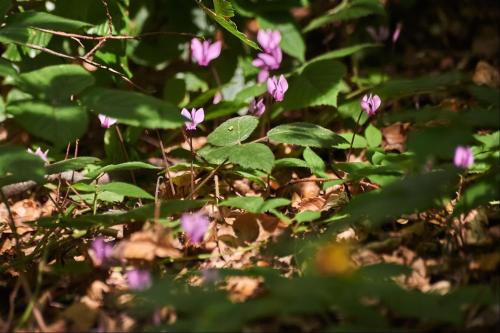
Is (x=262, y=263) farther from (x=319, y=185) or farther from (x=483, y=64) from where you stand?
(x=483, y=64)

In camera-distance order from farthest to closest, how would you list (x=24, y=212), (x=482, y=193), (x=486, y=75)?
(x=486, y=75)
(x=24, y=212)
(x=482, y=193)

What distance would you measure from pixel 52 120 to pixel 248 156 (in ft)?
2.32

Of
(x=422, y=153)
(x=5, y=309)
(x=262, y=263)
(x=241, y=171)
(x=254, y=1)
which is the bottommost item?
(x=5, y=309)

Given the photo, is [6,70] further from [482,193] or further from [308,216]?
[482,193]

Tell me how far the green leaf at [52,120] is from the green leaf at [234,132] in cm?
68

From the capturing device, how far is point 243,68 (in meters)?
3.72

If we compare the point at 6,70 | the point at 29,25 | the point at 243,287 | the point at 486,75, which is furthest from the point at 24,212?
the point at 486,75

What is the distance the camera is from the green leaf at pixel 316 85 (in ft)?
10.8

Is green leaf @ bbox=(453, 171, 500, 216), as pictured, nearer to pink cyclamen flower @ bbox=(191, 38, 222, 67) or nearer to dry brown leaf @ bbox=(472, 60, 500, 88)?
pink cyclamen flower @ bbox=(191, 38, 222, 67)

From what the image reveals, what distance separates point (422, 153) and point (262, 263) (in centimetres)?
80

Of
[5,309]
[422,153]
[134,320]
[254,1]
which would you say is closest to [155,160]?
[254,1]

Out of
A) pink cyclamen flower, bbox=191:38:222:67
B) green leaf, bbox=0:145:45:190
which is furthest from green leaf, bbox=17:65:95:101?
pink cyclamen flower, bbox=191:38:222:67

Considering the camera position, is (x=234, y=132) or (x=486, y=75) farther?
(x=486, y=75)

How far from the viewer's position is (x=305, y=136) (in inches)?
99.1
